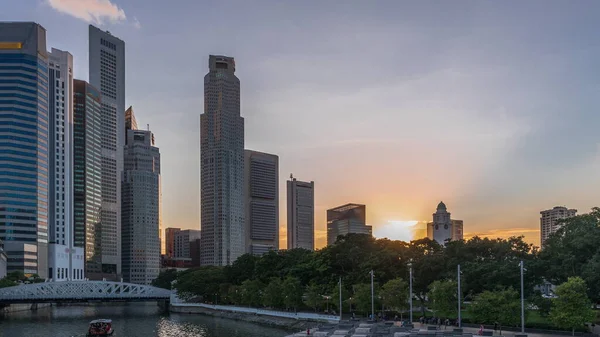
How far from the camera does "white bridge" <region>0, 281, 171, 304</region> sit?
140750 mm

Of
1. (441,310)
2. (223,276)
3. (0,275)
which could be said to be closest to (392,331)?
(441,310)

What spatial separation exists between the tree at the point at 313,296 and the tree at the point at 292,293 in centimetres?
280

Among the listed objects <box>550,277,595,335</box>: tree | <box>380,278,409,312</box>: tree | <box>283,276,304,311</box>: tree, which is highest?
<box>550,277,595,335</box>: tree

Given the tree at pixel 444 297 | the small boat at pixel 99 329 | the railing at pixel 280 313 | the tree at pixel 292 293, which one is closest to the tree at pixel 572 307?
the tree at pixel 444 297

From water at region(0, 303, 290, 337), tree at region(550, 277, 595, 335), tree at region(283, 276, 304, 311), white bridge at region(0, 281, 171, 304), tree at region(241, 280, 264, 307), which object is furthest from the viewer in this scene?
white bridge at region(0, 281, 171, 304)

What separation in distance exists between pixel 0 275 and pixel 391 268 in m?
132

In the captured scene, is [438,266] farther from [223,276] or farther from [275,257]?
[223,276]

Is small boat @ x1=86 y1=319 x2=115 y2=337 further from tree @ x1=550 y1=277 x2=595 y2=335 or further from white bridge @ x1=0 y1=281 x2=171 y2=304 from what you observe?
tree @ x1=550 y1=277 x2=595 y2=335

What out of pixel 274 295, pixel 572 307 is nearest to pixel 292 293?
pixel 274 295

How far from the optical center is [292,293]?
109188 millimetres

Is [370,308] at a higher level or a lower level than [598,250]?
lower

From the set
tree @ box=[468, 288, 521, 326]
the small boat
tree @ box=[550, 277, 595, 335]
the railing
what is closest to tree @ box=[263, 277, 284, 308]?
the railing

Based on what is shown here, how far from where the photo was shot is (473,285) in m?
81.5

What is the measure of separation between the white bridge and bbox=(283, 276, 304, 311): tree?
57.6m
